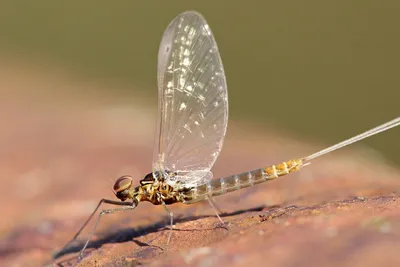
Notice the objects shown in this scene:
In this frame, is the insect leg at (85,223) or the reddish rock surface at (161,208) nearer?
the reddish rock surface at (161,208)

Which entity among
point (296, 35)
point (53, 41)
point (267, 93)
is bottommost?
point (267, 93)

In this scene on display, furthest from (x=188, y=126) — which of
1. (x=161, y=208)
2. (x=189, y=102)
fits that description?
(x=161, y=208)

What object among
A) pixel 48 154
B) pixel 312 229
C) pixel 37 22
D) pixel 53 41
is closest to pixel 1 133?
pixel 48 154

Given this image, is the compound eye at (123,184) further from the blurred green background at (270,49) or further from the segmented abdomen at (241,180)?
the blurred green background at (270,49)

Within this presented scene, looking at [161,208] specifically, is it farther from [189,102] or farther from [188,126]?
[189,102]

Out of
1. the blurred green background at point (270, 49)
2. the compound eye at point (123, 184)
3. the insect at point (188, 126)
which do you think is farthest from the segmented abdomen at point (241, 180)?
the blurred green background at point (270, 49)

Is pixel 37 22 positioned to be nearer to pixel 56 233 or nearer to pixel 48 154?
pixel 48 154
